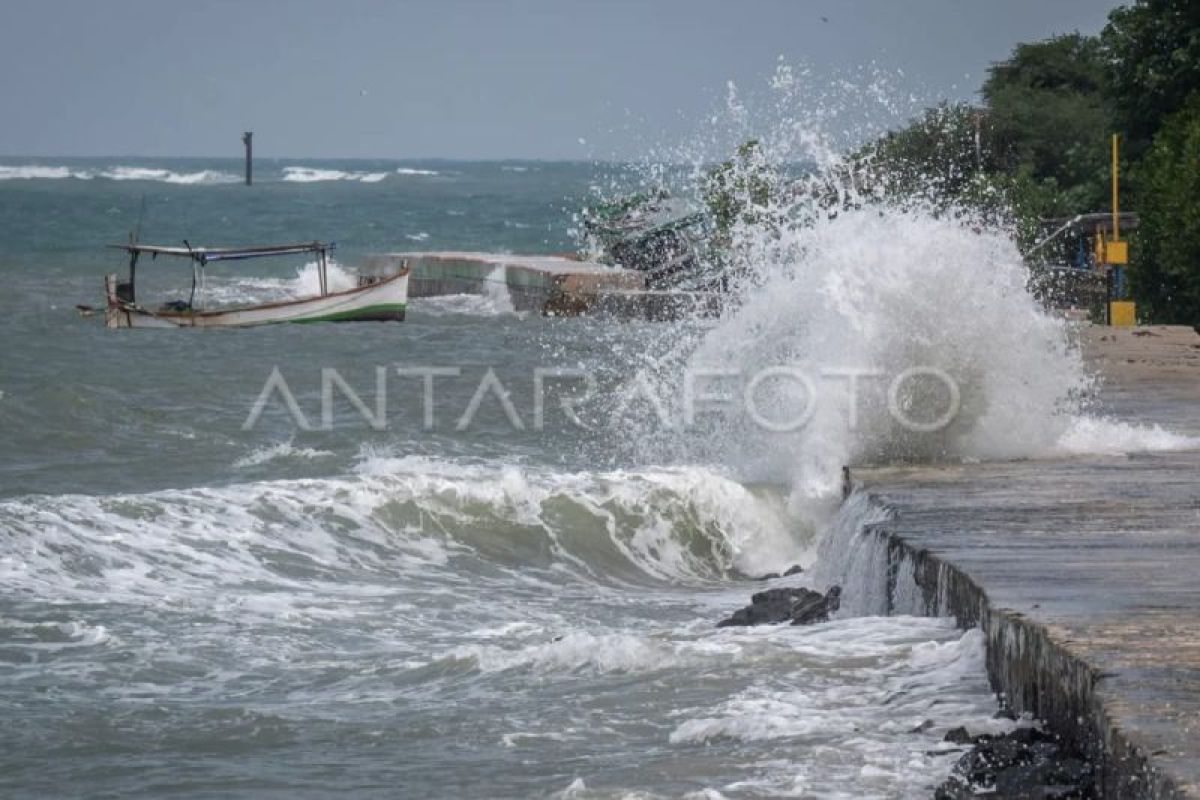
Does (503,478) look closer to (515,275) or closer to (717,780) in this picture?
(717,780)

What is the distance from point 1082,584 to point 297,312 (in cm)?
2592

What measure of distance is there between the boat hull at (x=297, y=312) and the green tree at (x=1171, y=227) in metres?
13.1

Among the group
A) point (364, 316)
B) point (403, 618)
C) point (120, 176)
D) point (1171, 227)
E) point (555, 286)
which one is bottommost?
point (403, 618)

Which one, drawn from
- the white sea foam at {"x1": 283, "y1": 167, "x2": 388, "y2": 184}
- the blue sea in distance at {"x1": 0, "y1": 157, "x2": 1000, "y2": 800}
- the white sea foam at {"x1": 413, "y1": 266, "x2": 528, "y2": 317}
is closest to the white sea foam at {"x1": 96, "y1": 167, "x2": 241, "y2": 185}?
the white sea foam at {"x1": 283, "y1": 167, "x2": 388, "y2": 184}

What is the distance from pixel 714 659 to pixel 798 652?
355mm

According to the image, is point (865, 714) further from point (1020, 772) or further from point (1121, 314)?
point (1121, 314)

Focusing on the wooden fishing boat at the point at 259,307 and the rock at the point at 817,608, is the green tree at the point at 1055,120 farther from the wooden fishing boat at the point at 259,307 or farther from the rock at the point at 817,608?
the rock at the point at 817,608

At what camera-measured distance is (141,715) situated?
8.59m

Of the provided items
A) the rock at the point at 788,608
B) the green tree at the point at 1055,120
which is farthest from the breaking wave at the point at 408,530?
the green tree at the point at 1055,120

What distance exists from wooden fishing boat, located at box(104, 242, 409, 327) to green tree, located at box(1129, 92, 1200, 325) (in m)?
13.1

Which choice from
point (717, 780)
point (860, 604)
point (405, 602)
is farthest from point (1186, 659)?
point (405, 602)

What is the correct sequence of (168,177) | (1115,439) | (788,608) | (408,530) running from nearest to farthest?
(788,608)
(1115,439)
(408,530)
(168,177)

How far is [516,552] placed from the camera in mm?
13758

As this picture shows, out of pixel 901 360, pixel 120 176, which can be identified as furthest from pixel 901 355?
Result: pixel 120 176
